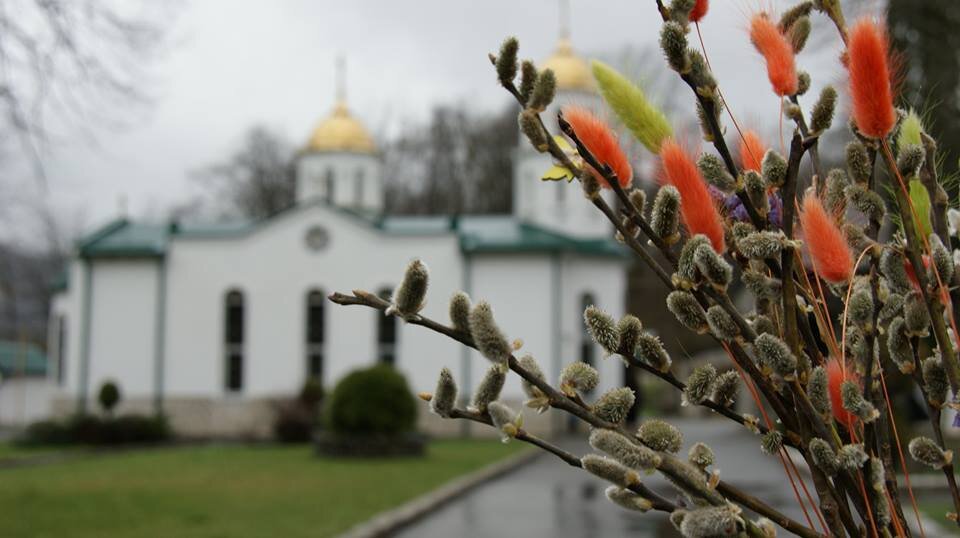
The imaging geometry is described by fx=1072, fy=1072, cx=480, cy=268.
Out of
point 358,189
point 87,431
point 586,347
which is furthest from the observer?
point 358,189

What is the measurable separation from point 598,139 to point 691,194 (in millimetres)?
197

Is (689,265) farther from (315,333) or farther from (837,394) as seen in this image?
(315,333)

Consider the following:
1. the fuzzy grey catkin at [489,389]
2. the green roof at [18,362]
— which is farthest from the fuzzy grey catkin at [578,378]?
the green roof at [18,362]

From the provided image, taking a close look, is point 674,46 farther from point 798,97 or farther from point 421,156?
point 421,156

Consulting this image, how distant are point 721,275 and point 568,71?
34.3 metres

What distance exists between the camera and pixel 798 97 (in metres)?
1.83

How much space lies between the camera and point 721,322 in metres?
1.70

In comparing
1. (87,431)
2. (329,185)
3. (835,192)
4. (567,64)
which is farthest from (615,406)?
(329,185)

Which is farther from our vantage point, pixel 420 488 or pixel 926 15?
pixel 926 15

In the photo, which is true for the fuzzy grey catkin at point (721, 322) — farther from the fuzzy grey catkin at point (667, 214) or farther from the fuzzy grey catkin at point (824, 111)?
the fuzzy grey catkin at point (824, 111)

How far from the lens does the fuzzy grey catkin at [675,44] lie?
5.65ft

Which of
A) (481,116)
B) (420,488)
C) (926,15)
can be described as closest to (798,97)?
(420,488)

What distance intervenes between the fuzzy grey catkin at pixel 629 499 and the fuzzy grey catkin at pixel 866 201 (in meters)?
0.67

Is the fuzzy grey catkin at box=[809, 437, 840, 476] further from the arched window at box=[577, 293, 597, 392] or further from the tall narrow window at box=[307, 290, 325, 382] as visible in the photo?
the tall narrow window at box=[307, 290, 325, 382]
